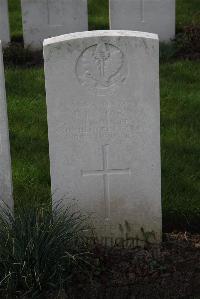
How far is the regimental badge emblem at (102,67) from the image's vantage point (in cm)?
446

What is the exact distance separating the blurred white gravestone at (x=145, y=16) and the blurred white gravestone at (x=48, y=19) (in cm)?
44

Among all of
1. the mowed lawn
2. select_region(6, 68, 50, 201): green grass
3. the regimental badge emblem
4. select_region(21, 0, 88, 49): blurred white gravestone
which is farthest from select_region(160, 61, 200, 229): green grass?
select_region(21, 0, 88, 49): blurred white gravestone

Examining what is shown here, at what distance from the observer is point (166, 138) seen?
6441 mm

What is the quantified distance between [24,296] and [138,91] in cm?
142

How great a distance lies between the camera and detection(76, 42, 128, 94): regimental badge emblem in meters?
4.46

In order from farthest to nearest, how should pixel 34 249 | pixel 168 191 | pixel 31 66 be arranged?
pixel 31 66
pixel 168 191
pixel 34 249

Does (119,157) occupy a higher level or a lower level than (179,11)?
lower

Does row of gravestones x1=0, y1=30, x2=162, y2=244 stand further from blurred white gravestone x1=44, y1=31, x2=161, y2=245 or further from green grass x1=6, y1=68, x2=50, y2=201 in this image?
green grass x1=6, y1=68, x2=50, y2=201

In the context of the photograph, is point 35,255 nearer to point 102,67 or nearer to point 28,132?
point 102,67

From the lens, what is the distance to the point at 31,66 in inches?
341

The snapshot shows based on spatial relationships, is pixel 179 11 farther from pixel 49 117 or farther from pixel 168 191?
pixel 49 117

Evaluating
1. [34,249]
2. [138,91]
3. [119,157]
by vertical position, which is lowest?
[34,249]

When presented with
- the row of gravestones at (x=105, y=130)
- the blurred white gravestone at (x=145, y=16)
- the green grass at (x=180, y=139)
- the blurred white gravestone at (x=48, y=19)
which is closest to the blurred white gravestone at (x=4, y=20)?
the blurred white gravestone at (x=48, y=19)

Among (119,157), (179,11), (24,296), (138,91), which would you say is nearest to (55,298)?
(24,296)
